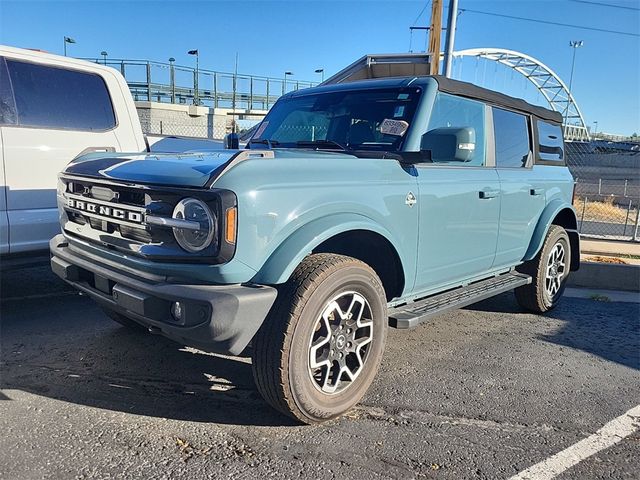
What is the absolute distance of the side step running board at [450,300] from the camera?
3471 millimetres

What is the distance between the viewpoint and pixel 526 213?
491cm

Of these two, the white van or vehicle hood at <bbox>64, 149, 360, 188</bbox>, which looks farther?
the white van

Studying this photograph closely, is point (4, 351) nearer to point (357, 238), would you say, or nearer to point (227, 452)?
point (227, 452)

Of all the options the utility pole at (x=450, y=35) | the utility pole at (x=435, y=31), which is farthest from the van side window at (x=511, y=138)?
the utility pole at (x=435, y=31)

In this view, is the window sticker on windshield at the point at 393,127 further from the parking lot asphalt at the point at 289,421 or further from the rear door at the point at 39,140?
the rear door at the point at 39,140

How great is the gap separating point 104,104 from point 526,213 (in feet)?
13.8

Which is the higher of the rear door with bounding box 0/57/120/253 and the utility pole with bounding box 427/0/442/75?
the utility pole with bounding box 427/0/442/75

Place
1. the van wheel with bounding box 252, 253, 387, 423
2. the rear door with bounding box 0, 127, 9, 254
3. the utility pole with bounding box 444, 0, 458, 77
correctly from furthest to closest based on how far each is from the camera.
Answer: the utility pole with bounding box 444, 0, 458, 77, the rear door with bounding box 0, 127, 9, 254, the van wheel with bounding box 252, 253, 387, 423

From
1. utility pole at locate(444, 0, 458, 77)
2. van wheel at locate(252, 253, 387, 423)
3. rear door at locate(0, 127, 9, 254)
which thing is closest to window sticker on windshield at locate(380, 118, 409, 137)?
van wheel at locate(252, 253, 387, 423)

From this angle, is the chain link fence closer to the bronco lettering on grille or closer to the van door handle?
the van door handle

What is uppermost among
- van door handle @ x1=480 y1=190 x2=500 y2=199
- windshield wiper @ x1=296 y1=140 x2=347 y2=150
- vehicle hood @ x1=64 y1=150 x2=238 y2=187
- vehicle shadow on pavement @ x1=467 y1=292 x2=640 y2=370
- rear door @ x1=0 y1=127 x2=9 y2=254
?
windshield wiper @ x1=296 y1=140 x2=347 y2=150

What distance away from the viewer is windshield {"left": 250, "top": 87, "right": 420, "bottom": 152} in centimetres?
385

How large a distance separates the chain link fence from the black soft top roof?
89.2 inches

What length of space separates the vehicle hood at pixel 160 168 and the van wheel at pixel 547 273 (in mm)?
3106
